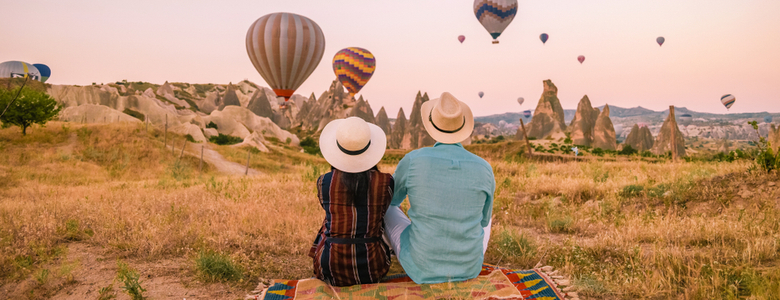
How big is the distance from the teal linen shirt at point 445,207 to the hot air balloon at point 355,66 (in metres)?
31.0

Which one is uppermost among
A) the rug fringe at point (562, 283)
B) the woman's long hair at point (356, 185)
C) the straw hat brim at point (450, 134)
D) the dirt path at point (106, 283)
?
the straw hat brim at point (450, 134)

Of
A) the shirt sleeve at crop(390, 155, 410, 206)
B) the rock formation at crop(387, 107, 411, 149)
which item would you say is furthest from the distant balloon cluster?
the shirt sleeve at crop(390, 155, 410, 206)

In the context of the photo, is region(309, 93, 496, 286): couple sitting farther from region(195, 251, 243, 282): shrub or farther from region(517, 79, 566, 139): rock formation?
region(517, 79, 566, 139): rock formation

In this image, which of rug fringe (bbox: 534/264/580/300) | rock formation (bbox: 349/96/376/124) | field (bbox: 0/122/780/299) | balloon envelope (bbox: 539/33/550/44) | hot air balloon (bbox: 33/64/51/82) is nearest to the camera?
rug fringe (bbox: 534/264/580/300)

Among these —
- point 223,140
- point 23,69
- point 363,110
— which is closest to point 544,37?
point 223,140

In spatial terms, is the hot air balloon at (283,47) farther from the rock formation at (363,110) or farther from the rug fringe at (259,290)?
the rock formation at (363,110)

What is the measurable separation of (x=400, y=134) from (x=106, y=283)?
10344cm

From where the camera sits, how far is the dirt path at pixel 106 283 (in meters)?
3.80

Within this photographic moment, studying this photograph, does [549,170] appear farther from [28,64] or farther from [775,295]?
[28,64]

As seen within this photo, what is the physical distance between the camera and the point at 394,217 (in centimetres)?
387

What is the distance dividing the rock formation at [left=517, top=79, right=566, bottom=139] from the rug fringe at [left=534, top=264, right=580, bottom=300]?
10367cm

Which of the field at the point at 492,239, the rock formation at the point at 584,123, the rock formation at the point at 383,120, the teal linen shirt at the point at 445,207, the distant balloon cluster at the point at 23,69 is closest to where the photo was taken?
the teal linen shirt at the point at 445,207

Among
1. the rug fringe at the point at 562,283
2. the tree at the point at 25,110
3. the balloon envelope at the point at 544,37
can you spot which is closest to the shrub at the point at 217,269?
the rug fringe at the point at 562,283

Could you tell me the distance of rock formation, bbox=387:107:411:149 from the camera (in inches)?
4170
